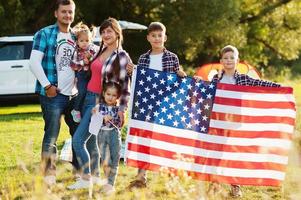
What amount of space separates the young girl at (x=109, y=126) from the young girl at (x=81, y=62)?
9.1 inches

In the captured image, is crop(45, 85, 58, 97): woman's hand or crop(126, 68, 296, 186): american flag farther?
crop(126, 68, 296, 186): american flag

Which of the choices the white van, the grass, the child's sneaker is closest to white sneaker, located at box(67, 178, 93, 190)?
the grass

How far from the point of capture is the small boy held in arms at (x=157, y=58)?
6.52 meters

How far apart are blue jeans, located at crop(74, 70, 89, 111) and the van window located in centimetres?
1076

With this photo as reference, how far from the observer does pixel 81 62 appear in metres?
6.22

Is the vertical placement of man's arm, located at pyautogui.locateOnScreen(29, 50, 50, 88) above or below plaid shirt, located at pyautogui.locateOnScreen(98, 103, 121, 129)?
above

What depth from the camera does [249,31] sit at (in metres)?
30.0

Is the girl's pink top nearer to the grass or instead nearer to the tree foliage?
the grass

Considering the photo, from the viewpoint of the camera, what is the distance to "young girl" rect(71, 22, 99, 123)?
245 inches

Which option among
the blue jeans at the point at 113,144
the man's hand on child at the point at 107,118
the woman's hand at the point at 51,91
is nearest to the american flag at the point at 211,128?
the blue jeans at the point at 113,144

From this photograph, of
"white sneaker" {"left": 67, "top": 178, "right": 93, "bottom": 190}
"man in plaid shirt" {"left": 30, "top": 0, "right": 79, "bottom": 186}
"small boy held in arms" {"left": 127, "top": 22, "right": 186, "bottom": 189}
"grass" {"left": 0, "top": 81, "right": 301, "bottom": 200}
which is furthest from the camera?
"small boy held in arms" {"left": 127, "top": 22, "right": 186, "bottom": 189}

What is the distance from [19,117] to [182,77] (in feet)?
25.8

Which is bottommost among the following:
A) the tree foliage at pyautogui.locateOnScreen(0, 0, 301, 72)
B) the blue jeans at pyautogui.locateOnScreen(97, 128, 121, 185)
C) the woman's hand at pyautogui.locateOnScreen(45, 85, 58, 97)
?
the blue jeans at pyautogui.locateOnScreen(97, 128, 121, 185)

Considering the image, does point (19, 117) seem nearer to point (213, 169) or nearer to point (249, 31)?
point (213, 169)
